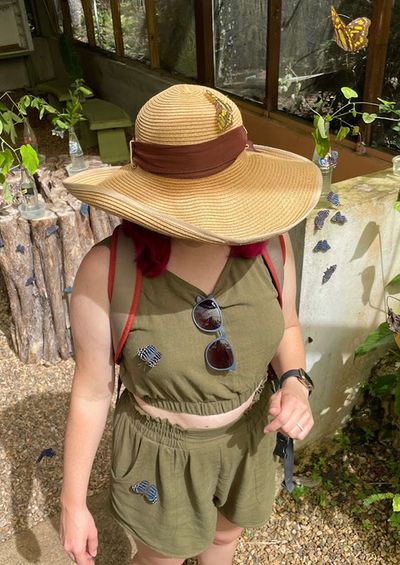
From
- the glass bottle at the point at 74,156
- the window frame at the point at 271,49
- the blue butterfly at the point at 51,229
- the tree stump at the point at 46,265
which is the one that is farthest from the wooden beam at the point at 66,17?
the blue butterfly at the point at 51,229

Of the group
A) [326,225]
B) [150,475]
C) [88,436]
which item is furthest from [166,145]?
[326,225]

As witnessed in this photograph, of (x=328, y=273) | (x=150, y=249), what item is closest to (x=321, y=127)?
(x=328, y=273)

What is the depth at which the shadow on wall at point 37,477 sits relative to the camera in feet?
7.24

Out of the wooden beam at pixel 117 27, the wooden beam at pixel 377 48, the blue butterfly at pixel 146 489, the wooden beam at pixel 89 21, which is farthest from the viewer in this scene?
the wooden beam at pixel 89 21

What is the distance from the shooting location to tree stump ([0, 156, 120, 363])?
293cm

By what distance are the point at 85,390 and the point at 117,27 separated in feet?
20.8

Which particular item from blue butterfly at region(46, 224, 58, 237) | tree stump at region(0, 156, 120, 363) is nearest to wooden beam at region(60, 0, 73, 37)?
tree stump at region(0, 156, 120, 363)

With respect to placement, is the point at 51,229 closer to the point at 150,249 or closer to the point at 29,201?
the point at 29,201

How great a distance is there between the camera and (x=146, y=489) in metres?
1.38

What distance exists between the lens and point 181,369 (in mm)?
1213

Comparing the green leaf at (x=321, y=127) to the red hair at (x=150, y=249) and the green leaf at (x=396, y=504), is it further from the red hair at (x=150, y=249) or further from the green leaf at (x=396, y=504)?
the green leaf at (x=396, y=504)

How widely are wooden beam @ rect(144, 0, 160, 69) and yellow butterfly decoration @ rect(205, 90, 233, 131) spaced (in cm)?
530

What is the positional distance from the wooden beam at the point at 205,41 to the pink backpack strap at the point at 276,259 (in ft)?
13.5

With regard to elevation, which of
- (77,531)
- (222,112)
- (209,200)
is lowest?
(77,531)
